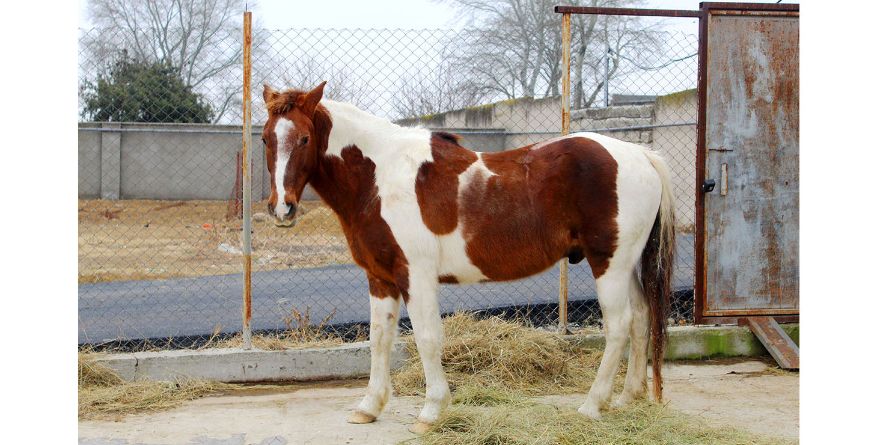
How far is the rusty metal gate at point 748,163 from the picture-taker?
226 inches

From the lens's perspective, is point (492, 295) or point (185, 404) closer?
point (185, 404)

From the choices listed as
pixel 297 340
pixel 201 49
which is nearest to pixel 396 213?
pixel 297 340

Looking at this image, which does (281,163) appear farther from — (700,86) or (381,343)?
(700,86)

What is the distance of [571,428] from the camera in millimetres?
3969

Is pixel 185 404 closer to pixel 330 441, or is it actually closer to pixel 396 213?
pixel 330 441

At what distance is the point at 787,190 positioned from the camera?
5.92 m

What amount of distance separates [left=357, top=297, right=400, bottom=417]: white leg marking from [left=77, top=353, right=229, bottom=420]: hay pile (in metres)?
1.25

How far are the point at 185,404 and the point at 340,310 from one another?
216cm

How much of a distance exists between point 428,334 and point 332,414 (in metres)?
0.86

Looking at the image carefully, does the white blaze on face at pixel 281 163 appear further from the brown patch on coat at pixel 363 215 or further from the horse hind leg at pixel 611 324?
the horse hind leg at pixel 611 324

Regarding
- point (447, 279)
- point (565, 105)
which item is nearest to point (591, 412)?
point (447, 279)

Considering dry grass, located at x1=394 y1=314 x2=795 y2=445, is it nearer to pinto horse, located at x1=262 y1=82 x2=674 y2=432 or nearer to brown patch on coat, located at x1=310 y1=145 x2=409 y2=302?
pinto horse, located at x1=262 y1=82 x2=674 y2=432

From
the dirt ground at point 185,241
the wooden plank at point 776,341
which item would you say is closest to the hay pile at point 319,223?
the dirt ground at point 185,241

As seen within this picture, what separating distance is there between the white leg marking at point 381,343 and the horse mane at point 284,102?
1.23 metres
